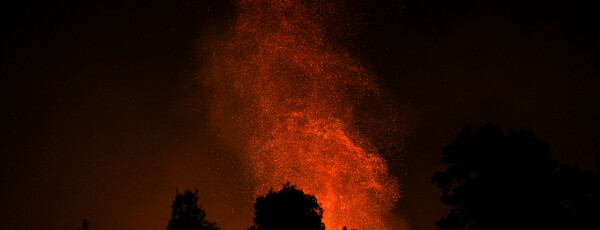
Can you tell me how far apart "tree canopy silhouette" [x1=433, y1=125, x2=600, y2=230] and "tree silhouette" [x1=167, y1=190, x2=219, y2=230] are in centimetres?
1579

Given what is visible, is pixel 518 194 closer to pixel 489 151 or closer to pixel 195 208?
pixel 489 151

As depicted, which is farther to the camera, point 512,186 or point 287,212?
point 287,212

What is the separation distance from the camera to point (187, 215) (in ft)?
95.0

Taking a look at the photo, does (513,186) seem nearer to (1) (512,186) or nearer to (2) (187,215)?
(1) (512,186)

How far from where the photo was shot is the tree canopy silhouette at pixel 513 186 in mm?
20281

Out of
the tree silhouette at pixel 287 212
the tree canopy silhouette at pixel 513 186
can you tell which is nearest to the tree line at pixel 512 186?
the tree canopy silhouette at pixel 513 186

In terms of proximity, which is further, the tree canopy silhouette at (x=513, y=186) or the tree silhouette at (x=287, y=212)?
the tree silhouette at (x=287, y=212)

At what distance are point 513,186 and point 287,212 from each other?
15.0 meters

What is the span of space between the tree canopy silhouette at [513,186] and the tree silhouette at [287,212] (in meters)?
10.3

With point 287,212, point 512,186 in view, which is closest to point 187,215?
point 287,212

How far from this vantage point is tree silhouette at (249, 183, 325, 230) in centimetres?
2936

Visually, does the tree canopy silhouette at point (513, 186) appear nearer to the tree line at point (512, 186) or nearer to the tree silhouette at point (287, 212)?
the tree line at point (512, 186)

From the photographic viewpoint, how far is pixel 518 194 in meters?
Answer: 20.7

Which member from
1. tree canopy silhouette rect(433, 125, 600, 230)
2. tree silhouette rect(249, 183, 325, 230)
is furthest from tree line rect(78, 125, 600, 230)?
tree silhouette rect(249, 183, 325, 230)
